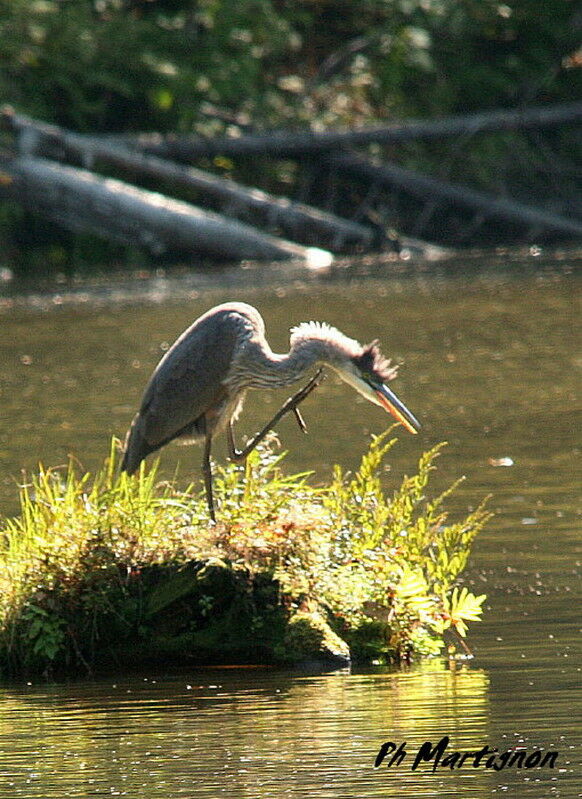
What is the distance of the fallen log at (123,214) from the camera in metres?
24.9

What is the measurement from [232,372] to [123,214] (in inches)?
664

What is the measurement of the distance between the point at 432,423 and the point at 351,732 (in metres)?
7.47

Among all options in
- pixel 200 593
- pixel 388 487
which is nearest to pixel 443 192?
pixel 388 487

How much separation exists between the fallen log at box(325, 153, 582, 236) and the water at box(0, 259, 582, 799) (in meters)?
6.02

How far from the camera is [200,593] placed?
7.43m

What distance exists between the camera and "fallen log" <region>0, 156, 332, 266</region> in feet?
81.8

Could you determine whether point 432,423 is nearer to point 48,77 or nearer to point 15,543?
point 15,543

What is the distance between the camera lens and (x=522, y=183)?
102ft

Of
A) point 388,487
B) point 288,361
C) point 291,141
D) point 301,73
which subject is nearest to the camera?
point 288,361

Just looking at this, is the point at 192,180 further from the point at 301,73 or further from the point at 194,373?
the point at 194,373

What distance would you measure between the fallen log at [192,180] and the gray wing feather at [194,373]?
57.8ft

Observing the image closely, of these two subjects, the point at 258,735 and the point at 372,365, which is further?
the point at 372,365

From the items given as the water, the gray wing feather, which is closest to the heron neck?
the gray wing feather

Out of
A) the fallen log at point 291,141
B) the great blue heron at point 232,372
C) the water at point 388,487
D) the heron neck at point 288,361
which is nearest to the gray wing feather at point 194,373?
the great blue heron at point 232,372
